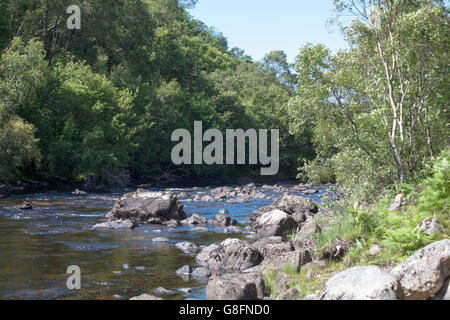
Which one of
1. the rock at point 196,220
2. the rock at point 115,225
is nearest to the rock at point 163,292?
the rock at point 115,225

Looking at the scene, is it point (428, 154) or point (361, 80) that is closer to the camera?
point (428, 154)

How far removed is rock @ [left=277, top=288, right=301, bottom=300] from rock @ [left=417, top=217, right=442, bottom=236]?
294cm

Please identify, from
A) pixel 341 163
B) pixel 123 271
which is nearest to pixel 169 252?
pixel 123 271

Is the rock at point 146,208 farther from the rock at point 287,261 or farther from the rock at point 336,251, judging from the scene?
the rock at point 336,251

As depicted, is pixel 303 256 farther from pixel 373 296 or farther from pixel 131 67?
pixel 131 67

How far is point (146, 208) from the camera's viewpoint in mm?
22719

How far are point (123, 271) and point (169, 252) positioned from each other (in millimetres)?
2811

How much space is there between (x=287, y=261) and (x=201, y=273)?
7.84 ft

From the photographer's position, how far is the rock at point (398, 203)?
13014 millimetres

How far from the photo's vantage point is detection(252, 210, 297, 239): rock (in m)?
18.0

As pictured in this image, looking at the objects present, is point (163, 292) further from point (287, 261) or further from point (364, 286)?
point (364, 286)

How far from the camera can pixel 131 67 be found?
2212 inches

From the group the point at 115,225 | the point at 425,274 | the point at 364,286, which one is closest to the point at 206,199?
the point at 115,225

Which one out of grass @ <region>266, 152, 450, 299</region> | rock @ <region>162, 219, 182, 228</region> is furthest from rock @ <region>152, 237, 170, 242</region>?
grass @ <region>266, 152, 450, 299</region>
